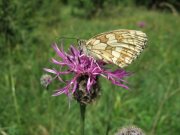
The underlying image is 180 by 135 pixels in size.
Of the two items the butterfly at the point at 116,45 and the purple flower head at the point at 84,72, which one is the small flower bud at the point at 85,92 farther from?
the butterfly at the point at 116,45

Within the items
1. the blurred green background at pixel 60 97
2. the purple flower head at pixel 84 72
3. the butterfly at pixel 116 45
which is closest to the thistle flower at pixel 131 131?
the purple flower head at pixel 84 72

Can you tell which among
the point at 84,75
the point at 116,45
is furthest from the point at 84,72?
the point at 116,45

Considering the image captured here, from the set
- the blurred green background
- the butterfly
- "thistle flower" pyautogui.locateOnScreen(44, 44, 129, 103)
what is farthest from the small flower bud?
the blurred green background

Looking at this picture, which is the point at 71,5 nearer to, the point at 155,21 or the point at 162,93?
the point at 155,21

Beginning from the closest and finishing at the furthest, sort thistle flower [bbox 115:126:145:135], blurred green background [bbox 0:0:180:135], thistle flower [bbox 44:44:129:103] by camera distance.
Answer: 1. thistle flower [bbox 115:126:145:135]
2. thistle flower [bbox 44:44:129:103]
3. blurred green background [bbox 0:0:180:135]

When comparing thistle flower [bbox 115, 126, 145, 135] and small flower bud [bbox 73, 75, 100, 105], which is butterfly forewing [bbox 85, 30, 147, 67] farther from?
thistle flower [bbox 115, 126, 145, 135]

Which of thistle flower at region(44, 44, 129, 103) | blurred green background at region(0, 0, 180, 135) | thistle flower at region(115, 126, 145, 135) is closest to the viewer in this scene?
thistle flower at region(115, 126, 145, 135)

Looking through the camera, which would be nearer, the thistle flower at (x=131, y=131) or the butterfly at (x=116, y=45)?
the thistle flower at (x=131, y=131)

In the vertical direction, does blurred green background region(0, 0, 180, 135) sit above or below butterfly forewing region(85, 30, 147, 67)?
below
